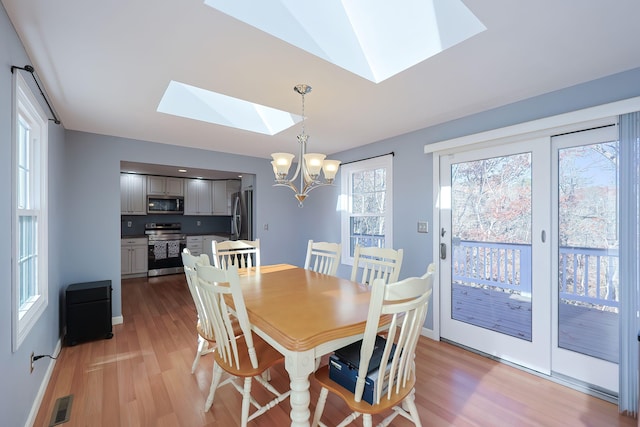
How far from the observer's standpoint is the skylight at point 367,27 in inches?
59.8

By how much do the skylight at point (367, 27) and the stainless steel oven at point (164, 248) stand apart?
555 centimetres

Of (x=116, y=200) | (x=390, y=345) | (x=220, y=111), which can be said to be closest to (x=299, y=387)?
(x=390, y=345)

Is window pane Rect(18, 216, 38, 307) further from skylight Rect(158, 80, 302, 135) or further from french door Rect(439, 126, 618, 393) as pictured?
french door Rect(439, 126, 618, 393)

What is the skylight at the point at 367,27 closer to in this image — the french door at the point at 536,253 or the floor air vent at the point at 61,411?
the french door at the point at 536,253

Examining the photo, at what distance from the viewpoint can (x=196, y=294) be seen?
191 cm

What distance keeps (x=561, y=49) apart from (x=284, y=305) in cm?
221

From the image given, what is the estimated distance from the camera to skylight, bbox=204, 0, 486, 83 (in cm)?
152

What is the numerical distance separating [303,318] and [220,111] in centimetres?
243

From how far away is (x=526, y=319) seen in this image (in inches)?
98.2

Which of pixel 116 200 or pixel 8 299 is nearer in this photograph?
pixel 8 299

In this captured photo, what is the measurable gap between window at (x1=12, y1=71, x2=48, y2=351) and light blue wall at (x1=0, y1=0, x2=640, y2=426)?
6.6 inches

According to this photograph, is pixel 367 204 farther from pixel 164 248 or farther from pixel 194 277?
pixel 164 248

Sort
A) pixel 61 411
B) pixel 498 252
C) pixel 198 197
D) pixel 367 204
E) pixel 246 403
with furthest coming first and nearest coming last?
pixel 198 197
pixel 367 204
pixel 498 252
pixel 61 411
pixel 246 403

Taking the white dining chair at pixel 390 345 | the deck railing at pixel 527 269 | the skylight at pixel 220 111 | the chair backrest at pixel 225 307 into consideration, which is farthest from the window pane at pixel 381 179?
the chair backrest at pixel 225 307
